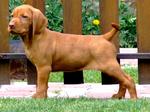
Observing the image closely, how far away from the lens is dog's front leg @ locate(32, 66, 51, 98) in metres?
5.67

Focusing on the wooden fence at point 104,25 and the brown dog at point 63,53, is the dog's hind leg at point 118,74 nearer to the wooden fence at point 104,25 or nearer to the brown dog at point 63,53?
the brown dog at point 63,53

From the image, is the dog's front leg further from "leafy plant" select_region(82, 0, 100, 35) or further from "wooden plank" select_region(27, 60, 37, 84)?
"leafy plant" select_region(82, 0, 100, 35)

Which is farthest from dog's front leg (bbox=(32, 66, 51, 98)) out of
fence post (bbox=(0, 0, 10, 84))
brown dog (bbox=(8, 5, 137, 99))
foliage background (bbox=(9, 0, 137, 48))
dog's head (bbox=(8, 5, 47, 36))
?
foliage background (bbox=(9, 0, 137, 48))

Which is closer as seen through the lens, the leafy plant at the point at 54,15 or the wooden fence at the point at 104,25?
the wooden fence at the point at 104,25

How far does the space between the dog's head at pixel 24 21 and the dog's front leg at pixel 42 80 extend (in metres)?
0.35

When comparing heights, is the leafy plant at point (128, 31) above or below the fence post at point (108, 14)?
below

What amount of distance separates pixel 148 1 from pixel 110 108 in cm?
178

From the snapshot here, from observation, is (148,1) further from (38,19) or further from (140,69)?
(38,19)

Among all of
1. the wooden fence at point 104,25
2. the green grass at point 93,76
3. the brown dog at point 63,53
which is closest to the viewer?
the brown dog at point 63,53

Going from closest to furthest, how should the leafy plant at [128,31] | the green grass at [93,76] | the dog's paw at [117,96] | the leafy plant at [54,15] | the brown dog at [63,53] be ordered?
the brown dog at [63,53] → the dog's paw at [117,96] → the green grass at [93,76] → the leafy plant at [54,15] → the leafy plant at [128,31]

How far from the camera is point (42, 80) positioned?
5691 mm

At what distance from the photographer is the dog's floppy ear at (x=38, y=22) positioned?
5605mm

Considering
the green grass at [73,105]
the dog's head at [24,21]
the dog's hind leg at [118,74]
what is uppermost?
the dog's head at [24,21]

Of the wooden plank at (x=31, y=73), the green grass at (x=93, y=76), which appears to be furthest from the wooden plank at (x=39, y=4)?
the green grass at (x=93, y=76)
